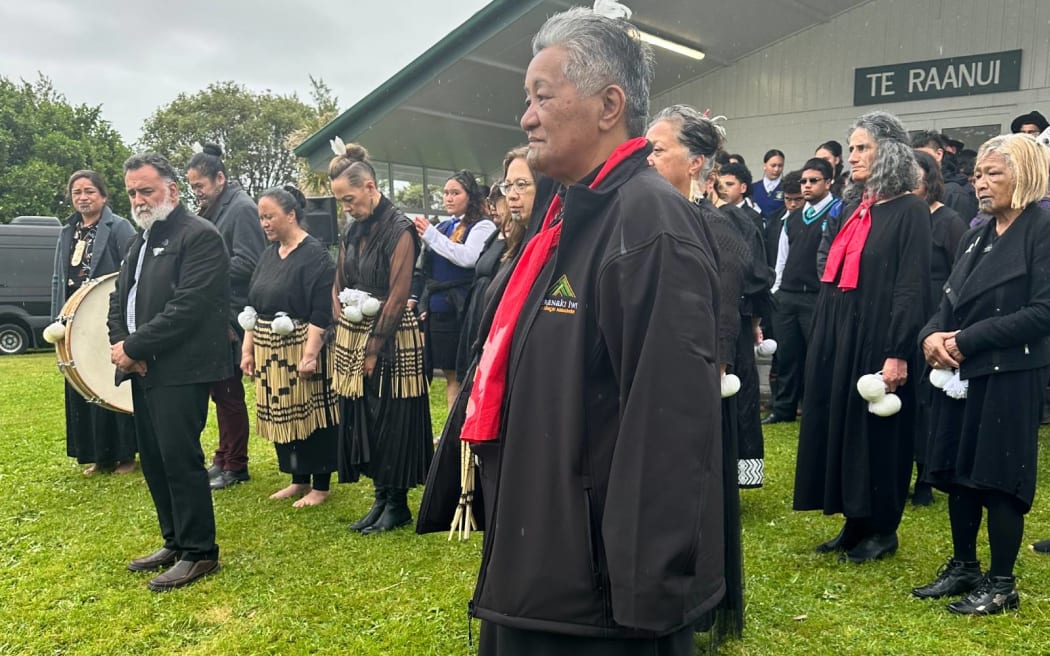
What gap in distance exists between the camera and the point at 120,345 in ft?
13.3

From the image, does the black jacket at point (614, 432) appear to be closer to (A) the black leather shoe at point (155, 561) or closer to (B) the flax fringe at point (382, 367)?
(B) the flax fringe at point (382, 367)

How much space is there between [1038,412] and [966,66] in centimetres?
902

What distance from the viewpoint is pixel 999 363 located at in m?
3.52

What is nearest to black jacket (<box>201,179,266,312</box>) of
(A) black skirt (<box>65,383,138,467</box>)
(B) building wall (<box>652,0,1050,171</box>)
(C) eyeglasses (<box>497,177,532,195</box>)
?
(A) black skirt (<box>65,383,138,467</box>)

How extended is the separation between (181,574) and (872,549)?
3.64 metres

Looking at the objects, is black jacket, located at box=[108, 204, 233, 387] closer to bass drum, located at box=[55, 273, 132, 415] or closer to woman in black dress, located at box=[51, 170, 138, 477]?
bass drum, located at box=[55, 273, 132, 415]

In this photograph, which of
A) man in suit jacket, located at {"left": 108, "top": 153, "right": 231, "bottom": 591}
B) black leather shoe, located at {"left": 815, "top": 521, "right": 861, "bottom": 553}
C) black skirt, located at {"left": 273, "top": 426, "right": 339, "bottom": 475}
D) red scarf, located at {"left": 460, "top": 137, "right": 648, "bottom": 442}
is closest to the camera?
red scarf, located at {"left": 460, "top": 137, "right": 648, "bottom": 442}

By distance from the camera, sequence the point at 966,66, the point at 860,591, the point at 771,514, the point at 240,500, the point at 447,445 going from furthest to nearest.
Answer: the point at 966,66 → the point at 240,500 → the point at 771,514 → the point at 860,591 → the point at 447,445

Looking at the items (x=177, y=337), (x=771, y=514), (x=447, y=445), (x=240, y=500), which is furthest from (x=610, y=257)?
(x=240, y=500)

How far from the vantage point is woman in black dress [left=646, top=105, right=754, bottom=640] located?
320 centimetres

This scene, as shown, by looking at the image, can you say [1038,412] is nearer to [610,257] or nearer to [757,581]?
[757,581]

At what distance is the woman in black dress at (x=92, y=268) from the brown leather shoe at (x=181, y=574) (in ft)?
8.09

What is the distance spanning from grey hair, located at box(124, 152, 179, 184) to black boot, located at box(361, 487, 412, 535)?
2.22 metres

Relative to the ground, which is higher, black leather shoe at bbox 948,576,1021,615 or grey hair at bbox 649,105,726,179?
grey hair at bbox 649,105,726,179
